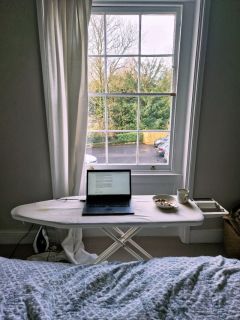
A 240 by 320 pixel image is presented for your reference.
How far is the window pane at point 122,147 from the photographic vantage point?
2.14 metres

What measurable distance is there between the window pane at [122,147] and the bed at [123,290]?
1.23 meters

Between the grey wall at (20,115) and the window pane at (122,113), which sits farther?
the window pane at (122,113)

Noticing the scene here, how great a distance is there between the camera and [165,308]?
823 mm

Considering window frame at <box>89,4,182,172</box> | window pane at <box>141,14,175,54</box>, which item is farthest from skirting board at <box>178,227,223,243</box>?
window pane at <box>141,14,175,54</box>

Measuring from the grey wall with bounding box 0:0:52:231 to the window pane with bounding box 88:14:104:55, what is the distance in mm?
430

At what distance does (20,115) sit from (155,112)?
1.15 metres

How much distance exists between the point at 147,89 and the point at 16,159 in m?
1.29

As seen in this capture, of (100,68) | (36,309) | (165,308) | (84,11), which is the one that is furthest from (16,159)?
(165,308)

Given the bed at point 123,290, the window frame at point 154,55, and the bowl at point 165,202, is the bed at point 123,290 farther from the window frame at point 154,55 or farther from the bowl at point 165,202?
the window frame at point 154,55

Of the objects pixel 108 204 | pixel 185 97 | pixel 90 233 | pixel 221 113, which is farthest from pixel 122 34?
pixel 90 233

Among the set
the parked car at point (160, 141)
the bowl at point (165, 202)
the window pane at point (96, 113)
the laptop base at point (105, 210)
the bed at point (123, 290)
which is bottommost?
the bed at point (123, 290)

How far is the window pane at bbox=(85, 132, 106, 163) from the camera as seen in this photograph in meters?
2.13

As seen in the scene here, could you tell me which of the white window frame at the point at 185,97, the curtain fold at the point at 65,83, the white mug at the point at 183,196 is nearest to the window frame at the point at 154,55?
the white window frame at the point at 185,97

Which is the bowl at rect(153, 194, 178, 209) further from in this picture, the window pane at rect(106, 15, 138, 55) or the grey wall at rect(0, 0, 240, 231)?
the window pane at rect(106, 15, 138, 55)
